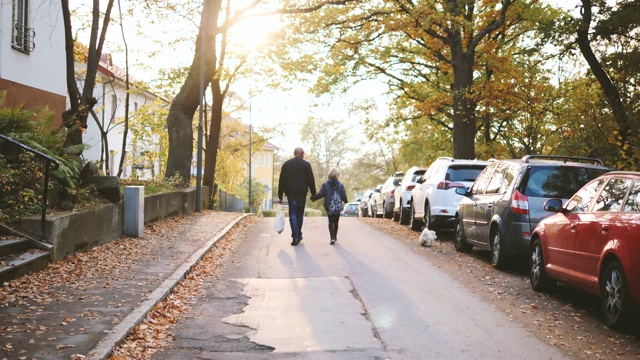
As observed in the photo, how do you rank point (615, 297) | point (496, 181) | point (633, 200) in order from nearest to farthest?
point (615, 297)
point (633, 200)
point (496, 181)

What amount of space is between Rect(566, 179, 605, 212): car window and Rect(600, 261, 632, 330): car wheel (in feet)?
4.41

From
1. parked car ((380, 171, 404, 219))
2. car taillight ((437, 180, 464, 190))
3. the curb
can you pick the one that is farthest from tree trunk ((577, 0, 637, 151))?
the curb

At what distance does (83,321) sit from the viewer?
7.15 meters

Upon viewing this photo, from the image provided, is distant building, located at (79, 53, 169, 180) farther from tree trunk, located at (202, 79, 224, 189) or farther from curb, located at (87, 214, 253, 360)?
curb, located at (87, 214, 253, 360)

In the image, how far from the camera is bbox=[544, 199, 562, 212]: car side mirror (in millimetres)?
9328

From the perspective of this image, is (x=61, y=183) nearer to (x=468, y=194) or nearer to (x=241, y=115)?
(x=468, y=194)

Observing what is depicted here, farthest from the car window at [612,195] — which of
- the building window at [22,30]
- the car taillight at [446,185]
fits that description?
the building window at [22,30]

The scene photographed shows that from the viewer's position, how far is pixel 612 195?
8.13 meters

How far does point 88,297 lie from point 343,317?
2891 millimetres

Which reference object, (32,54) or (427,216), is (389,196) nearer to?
(427,216)

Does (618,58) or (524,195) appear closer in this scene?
(524,195)

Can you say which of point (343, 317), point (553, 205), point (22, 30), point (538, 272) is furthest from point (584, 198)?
point (22, 30)

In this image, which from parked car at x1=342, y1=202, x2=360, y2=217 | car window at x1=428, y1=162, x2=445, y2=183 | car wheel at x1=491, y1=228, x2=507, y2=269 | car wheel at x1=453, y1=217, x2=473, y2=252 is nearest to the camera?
car wheel at x1=491, y1=228, x2=507, y2=269

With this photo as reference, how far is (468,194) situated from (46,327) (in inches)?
366
